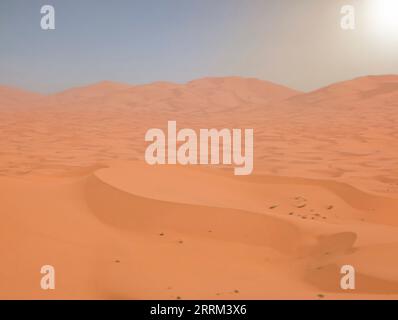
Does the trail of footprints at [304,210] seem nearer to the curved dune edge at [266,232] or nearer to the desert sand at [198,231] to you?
the desert sand at [198,231]

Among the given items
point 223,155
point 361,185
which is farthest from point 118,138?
point 361,185

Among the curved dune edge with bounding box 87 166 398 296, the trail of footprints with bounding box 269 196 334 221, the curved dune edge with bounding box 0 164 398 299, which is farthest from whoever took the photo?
the trail of footprints with bounding box 269 196 334 221

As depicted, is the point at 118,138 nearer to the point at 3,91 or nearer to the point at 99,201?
the point at 99,201

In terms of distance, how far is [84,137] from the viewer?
620 inches

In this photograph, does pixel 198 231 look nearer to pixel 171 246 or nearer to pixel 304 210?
pixel 171 246

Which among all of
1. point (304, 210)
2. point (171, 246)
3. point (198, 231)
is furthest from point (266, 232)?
point (304, 210)

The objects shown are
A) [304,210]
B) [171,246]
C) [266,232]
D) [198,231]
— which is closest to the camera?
[171,246]

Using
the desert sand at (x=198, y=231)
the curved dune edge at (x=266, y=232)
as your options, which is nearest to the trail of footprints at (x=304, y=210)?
the desert sand at (x=198, y=231)

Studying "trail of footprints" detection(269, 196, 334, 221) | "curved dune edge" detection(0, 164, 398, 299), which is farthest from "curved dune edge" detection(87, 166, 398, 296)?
"trail of footprints" detection(269, 196, 334, 221)

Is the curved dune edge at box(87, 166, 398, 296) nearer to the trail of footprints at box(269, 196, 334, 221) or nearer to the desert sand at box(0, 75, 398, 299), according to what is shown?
the desert sand at box(0, 75, 398, 299)

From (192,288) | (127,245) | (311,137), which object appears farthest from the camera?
(311,137)

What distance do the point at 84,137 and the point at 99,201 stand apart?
11188 mm

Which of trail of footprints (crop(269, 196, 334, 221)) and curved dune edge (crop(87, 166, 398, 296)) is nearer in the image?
curved dune edge (crop(87, 166, 398, 296))

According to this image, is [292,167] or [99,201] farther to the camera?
[292,167]
